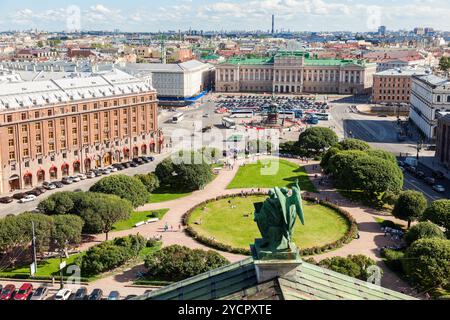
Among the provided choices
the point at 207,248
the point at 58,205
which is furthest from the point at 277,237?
the point at 58,205

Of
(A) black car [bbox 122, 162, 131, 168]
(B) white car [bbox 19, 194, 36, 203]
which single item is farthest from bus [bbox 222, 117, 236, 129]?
(B) white car [bbox 19, 194, 36, 203]

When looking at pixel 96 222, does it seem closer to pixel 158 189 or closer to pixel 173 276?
pixel 173 276

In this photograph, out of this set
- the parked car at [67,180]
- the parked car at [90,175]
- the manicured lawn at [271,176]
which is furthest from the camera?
the parked car at [90,175]

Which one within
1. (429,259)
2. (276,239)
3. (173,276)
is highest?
(276,239)

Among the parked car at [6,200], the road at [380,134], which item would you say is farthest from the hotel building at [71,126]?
the road at [380,134]

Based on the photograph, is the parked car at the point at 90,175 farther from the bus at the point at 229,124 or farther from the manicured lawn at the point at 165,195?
the bus at the point at 229,124

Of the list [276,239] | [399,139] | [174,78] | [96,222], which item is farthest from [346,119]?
[276,239]
